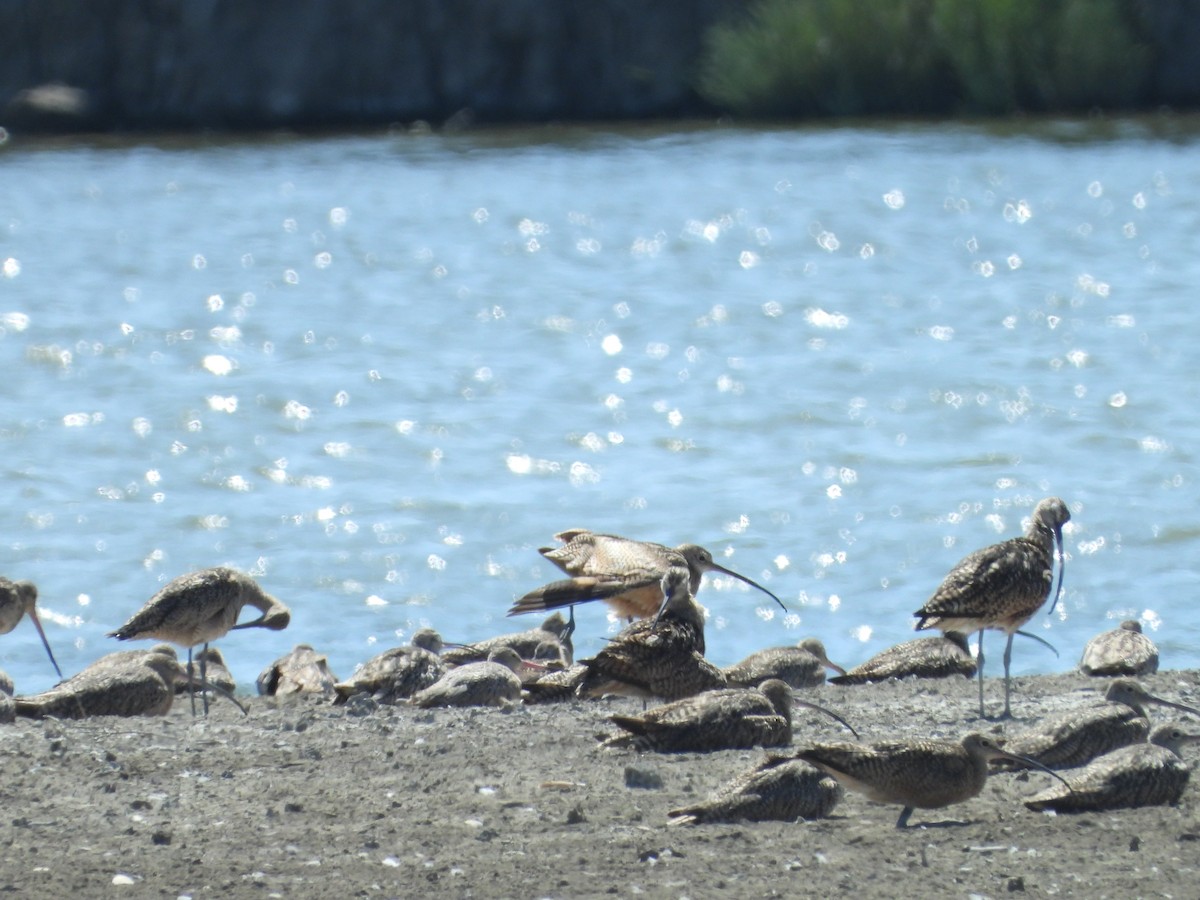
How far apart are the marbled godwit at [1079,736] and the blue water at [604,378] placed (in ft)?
14.4

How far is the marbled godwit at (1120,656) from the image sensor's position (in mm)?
11508

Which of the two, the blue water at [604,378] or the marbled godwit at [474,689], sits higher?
the marbled godwit at [474,689]

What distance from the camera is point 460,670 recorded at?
10781mm

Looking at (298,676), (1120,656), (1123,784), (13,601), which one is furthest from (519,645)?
(1123,784)

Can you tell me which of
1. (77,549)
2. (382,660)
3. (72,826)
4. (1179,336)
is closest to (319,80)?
(1179,336)

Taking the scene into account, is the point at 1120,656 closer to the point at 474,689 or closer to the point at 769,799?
the point at 474,689

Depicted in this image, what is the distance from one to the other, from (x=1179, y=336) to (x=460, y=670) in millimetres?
15893

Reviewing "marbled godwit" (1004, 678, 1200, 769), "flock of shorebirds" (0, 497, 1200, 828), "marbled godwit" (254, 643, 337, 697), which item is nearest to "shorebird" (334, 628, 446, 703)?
"flock of shorebirds" (0, 497, 1200, 828)

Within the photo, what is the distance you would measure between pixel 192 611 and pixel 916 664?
3598 millimetres

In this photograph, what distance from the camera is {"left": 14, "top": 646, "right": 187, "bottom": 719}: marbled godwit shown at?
1033 cm

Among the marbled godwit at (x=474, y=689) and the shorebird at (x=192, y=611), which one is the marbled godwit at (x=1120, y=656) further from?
the shorebird at (x=192, y=611)

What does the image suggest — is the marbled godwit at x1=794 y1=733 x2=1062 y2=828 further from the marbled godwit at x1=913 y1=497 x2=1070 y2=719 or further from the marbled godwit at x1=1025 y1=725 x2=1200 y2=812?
the marbled godwit at x1=913 y1=497 x2=1070 y2=719

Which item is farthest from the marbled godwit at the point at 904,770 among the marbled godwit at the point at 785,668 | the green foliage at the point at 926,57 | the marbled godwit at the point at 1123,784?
the green foliage at the point at 926,57

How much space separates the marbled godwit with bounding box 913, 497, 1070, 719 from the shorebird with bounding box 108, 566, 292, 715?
329 cm
